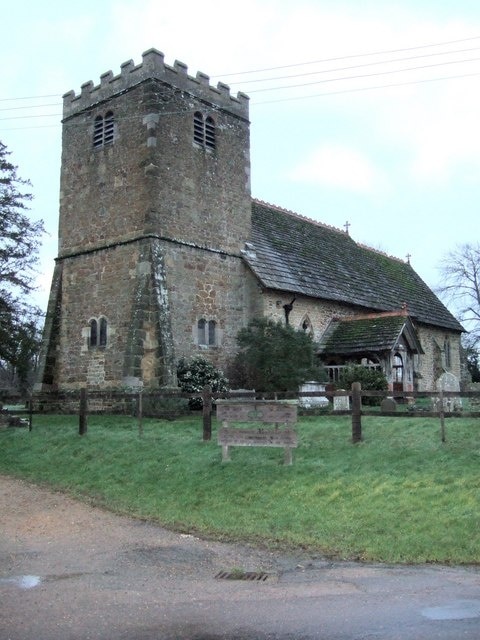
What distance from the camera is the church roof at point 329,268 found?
26.9m

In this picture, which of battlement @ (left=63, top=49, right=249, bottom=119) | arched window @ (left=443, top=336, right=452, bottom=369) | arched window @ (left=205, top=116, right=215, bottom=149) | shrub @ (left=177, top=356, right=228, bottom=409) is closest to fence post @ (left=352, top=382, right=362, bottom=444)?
shrub @ (left=177, top=356, right=228, bottom=409)

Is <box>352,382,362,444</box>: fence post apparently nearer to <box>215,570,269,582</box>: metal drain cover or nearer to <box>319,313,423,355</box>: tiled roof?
<box>215,570,269,582</box>: metal drain cover

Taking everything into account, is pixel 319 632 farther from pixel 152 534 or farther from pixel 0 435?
pixel 0 435

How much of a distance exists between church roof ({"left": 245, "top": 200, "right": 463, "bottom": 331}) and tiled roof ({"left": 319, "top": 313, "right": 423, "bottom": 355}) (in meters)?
1.41

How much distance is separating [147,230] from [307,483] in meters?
13.4

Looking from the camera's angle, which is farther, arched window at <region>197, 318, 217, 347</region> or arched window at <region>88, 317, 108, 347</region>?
arched window at <region>197, 318, 217, 347</region>

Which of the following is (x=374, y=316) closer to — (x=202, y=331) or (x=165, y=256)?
(x=202, y=331)

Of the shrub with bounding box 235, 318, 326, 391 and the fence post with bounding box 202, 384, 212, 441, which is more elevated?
the shrub with bounding box 235, 318, 326, 391

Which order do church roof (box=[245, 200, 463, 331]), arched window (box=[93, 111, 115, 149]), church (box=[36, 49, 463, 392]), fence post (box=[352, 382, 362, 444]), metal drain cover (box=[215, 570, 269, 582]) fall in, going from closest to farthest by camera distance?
1. metal drain cover (box=[215, 570, 269, 582])
2. fence post (box=[352, 382, 362, 444])
3. church (box=[36, 49, 463, 392])
4. arched window (box=[93, 111, 115, 149])
5. church roof (box=[245, 200, 463, 331])

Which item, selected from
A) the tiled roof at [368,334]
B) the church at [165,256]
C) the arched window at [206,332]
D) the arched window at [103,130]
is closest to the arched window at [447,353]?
the church at [165,256]

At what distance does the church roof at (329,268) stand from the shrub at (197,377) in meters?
3.96

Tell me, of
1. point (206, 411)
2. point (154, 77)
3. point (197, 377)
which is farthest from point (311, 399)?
point (154, 77)

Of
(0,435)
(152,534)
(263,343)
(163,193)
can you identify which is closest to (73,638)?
(152,534)

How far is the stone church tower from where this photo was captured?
2283 centimetres
